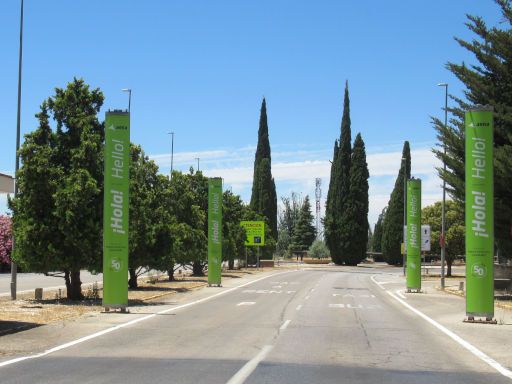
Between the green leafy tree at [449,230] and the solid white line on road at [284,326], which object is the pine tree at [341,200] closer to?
the green leafy tree at [449,230]

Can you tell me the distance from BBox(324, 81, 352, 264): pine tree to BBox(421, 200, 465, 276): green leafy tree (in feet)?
68.8

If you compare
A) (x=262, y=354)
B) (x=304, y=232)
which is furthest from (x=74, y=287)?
(x=304, y=232)

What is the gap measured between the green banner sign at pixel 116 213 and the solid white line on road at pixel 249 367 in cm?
814

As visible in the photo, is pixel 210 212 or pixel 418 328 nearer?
pixel 418 328

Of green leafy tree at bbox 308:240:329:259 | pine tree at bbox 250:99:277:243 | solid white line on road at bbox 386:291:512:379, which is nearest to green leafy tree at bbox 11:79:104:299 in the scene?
solid white line on road at bbox 386:291:512:379

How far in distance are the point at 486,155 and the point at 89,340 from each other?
11460 millimetres

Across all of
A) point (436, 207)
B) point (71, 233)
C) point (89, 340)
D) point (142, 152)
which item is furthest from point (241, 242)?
point (89, 340)

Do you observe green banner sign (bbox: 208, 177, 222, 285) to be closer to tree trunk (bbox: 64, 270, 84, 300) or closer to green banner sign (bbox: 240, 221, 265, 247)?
tree trunk (bbox: 64, 270, 84, 300)

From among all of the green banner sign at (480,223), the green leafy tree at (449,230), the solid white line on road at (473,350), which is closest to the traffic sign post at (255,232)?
the green leafy tree at (449,230)

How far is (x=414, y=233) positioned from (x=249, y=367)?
24.9 meters

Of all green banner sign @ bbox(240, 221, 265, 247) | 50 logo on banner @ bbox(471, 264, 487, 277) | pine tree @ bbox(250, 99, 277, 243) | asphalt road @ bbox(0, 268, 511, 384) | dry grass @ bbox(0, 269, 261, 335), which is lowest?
dry grass @ bbox(0, 269, 261, 335)

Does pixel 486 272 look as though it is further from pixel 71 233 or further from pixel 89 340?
pixel 71 233

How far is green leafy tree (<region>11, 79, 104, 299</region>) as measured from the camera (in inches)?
861

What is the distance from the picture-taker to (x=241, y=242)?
58.6 metres
